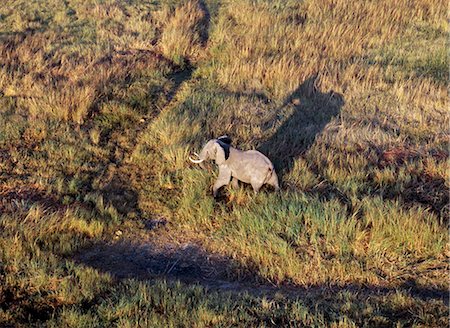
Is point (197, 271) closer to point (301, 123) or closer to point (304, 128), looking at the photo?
point (304, 128)

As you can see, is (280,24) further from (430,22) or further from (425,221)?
(425,221)

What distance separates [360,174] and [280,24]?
5.43m

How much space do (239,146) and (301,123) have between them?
1149 mm

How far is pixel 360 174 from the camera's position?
6.29 metres

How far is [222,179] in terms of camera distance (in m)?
6.07

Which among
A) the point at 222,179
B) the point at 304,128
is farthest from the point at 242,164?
the point at 304,128

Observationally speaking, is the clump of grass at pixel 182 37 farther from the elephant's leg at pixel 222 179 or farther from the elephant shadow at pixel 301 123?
the elephant's leg at pixel 222 179

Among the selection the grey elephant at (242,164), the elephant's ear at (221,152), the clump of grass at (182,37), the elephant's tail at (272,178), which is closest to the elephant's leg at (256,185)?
the grey elephant at (242,164)

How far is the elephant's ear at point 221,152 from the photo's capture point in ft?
19.1

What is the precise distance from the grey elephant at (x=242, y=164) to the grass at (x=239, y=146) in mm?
234

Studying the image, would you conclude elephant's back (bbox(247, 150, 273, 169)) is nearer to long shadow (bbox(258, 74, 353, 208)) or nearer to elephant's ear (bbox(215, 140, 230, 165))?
elephant's ear (bbox(215, 140, 230, 165))

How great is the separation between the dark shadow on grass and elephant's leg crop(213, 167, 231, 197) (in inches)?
30.1

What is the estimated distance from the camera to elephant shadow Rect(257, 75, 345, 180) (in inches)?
277

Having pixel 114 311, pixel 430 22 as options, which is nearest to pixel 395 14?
pixel 430 22
